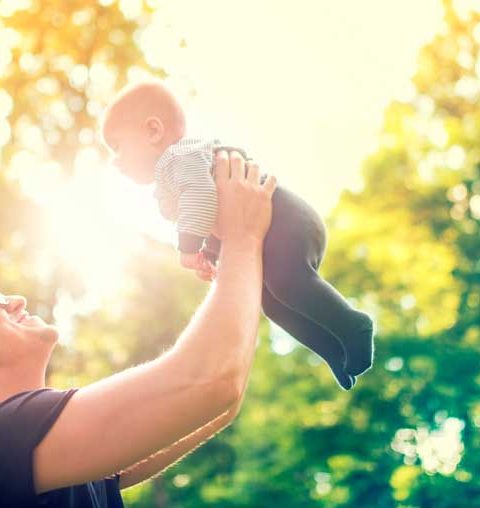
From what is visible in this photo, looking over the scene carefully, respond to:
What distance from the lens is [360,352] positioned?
7.35 ft

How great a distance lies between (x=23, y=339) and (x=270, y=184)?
0.77m

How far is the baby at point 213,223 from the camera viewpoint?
2.14 meters

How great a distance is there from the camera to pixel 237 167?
215cm

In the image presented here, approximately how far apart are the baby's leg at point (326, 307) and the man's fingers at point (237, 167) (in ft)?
0.84

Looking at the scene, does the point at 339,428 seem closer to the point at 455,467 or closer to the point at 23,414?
the point at 455,467

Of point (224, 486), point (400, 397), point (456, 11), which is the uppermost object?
point (456, 11)

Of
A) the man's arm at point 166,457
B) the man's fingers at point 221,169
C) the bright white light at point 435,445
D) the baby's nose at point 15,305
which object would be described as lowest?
the bright white light at point 435,445

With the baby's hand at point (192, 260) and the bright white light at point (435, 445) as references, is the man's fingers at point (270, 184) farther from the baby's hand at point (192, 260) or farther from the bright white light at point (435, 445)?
the bright white light at point (435, 445)

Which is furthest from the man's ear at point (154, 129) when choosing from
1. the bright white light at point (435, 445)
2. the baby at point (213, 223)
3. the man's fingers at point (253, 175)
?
the bright white light at point (435, 445)

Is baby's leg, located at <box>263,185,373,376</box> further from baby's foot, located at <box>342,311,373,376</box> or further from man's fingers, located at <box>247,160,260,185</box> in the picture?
man's fingers, located at <box>247,160,260,185</box>

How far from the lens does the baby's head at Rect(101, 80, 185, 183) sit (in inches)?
94.3

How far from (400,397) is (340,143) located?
14.4 ft

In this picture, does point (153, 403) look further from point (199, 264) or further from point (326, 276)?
point (326, 276)

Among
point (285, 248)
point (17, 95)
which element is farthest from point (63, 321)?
point (285, 248)
